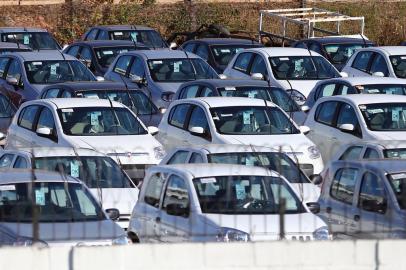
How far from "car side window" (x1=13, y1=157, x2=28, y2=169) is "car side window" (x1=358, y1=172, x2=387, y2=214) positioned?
15.0ft

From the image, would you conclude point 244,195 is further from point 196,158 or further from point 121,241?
point 196,158

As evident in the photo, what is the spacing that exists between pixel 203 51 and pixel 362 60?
15.3 ft

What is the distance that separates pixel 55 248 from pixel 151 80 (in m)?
15.9

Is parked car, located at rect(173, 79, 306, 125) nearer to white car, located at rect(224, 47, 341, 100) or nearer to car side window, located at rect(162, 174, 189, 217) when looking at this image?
white car, located at rect(224, 47, 341, 100)

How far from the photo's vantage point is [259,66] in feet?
96.9

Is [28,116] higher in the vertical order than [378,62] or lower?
higher

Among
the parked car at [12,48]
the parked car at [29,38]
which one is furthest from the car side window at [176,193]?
the parked car at [29,38]

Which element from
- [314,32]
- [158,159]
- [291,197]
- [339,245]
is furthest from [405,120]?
[314,32]

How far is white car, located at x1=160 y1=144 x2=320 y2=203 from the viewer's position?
61.6ft

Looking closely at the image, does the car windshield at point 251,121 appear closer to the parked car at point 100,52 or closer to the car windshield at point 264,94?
the car windshield at point 264,94

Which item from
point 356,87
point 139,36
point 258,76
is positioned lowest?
point 139,36

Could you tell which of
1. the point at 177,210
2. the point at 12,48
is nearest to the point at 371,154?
the point at 177,210

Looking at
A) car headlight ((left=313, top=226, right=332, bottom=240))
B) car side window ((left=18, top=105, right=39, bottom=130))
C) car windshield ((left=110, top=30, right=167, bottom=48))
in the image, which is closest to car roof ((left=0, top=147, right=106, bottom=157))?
car side window ((left=18, top=105, right=39, bottom=130))

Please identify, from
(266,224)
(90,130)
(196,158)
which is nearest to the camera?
(266,224)
